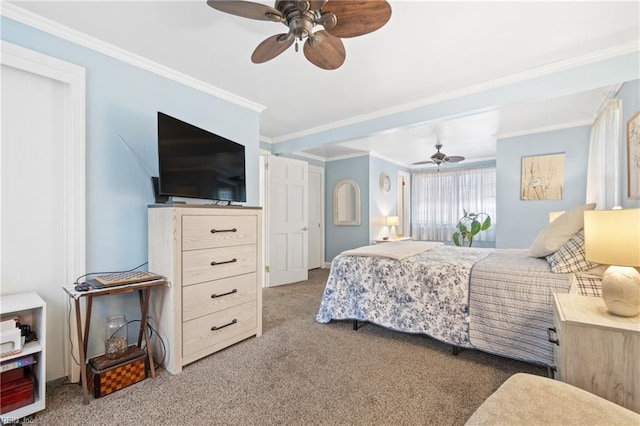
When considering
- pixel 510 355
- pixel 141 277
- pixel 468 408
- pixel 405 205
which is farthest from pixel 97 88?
pixel 405 205

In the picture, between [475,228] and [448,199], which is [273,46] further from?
Result: [448,199]

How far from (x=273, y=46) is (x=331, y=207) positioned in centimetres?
446

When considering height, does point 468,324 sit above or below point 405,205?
below

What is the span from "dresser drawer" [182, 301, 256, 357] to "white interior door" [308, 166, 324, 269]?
3310 millimetres

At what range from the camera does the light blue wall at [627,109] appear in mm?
2338

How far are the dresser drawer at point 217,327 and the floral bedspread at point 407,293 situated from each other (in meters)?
0.77

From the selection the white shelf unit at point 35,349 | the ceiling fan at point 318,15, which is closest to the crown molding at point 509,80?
the ceiling fan at point 318,15

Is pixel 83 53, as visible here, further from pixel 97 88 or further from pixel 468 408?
pixel 468 408

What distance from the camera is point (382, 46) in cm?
216

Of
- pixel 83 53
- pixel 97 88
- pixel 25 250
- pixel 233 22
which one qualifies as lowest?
pixel 25 250

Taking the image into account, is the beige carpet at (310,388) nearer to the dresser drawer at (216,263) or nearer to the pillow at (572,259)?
the dresser drawer at (216,263)

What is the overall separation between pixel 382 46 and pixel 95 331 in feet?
9.66

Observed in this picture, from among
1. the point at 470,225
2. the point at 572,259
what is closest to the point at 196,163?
the point at 572,259

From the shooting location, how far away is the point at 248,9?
4.65 ft
